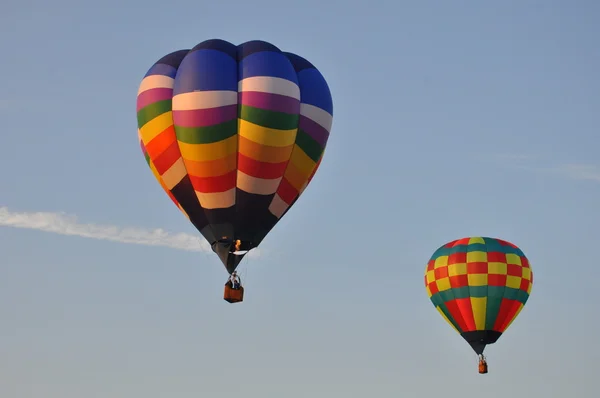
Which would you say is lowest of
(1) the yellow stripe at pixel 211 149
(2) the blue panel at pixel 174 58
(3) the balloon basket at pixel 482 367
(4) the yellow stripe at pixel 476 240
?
(3) the balloon basket at pixel 482 367

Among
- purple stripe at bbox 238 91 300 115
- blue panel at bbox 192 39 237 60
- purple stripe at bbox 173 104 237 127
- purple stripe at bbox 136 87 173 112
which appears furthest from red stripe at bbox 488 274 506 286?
purple stripe at bbox 136 87 173 112

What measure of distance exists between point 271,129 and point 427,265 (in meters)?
14.7

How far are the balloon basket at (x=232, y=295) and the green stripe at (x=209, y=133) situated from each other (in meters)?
3.64

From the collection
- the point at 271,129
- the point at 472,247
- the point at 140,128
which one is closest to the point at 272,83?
the point at 271,129

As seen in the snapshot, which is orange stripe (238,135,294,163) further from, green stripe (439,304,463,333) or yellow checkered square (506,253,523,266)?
yellow checkered square (506,253,523,266)

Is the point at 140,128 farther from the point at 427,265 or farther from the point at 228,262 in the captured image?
the point at 427,265

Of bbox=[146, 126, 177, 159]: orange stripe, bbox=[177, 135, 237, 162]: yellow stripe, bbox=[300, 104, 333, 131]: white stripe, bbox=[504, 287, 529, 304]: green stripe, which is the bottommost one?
bbox=[504, 287, 529, 304]: green stripe

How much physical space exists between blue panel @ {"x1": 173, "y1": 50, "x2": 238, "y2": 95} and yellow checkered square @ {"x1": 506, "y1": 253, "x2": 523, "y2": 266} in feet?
48.6

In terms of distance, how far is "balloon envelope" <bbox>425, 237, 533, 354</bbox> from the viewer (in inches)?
1646

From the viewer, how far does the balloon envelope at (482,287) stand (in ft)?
137

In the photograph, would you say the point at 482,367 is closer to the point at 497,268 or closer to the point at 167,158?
the point at 497,268

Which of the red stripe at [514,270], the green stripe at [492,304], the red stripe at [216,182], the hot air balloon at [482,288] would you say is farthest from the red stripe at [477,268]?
the red stripe at [216,182]

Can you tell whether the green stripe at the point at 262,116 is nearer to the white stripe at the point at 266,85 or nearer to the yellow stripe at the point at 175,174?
the white stripe at the point at 266,85

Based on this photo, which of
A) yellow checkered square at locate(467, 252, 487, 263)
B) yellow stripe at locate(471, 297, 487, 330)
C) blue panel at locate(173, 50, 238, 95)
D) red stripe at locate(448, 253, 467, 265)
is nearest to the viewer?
blue panel at locate(173, 50, 238, 95)
